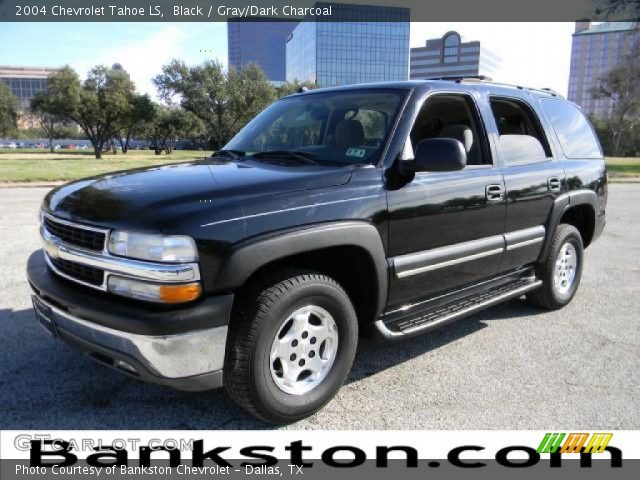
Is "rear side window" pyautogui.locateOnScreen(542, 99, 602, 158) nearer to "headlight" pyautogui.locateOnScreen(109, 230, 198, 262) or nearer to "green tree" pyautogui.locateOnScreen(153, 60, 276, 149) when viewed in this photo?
"headlight" pyautogui.locateOnScreen(109, 230, 198, 262)

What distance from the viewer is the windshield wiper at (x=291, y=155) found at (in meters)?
3.33

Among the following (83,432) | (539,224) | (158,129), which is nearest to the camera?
(83,432)

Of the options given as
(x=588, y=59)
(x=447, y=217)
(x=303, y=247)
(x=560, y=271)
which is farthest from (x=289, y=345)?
(x=588, y=59)

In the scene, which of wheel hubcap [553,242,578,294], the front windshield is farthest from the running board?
the front windshield

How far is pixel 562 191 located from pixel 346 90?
2.18 meters

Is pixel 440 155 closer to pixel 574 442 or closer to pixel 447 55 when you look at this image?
pixel 574 442

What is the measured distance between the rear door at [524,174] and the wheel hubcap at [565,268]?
0.57m

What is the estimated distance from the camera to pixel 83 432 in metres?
2.77

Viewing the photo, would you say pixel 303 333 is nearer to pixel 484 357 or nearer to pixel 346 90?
pixel 484 357

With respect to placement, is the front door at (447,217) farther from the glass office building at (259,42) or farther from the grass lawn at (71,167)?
the glass office building at (259,42)

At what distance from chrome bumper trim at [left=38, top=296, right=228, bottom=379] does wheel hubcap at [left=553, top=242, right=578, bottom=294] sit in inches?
140

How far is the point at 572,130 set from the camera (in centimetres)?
504

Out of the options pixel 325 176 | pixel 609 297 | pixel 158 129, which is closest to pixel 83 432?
pixel 325 176

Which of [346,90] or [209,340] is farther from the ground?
[346,90]
